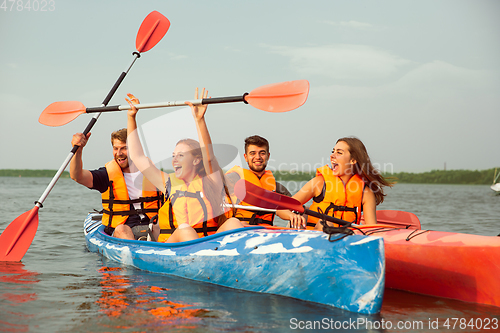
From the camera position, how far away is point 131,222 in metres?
4.48

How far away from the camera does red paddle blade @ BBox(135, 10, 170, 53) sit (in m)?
5.24

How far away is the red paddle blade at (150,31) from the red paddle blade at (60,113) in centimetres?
115

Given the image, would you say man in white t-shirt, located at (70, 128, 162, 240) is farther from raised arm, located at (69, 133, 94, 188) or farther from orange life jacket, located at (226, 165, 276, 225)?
orange life jacket, located at (226, 165, 276, 225)

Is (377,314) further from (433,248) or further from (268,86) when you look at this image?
(268,86)

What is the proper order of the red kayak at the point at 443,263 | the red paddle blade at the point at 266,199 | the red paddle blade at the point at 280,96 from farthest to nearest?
the red paddle blade at the point at 280,96 → the red kayak at the point at 443,263 → the red paddle blade at the point at 266,199

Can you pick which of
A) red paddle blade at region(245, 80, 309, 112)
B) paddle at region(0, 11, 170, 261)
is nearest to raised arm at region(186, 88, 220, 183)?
red paddle blade at region(245, 80, 309, 112)

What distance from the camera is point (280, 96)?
3.27 meters

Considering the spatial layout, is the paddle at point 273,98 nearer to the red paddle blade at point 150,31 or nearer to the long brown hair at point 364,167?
the long brown hair at point 364,167

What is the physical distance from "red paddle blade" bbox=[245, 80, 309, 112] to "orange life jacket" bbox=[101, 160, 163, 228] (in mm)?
1653

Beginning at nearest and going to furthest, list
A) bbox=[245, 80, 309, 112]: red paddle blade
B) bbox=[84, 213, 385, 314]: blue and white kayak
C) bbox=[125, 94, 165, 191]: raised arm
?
bbox=[84, 213, 385, 314]: blue and white kayak → bbox=[245, 80, 309, 112]: red paddle blade → bbox=[125, 94, 165, 191]: raised arm

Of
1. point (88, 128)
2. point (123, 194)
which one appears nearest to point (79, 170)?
point (123, 194)

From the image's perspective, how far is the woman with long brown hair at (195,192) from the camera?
3.46 m

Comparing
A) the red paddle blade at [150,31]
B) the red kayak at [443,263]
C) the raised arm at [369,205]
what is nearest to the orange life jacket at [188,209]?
the red kayak at [443,263]

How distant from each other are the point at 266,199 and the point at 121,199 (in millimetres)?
2138
